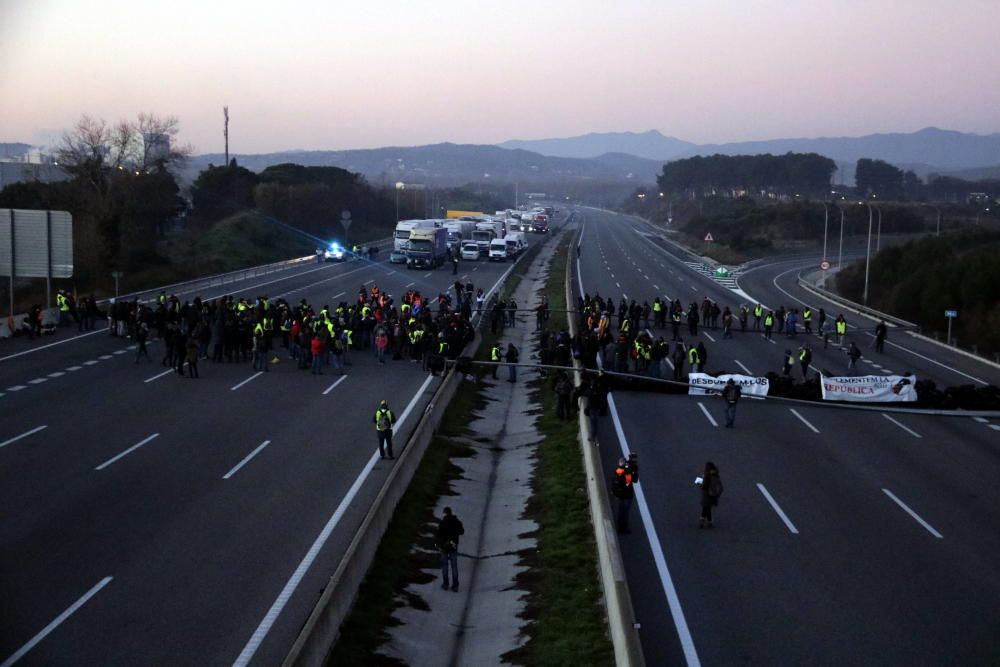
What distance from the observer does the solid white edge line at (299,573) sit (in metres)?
13.2

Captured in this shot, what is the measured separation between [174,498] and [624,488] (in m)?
7.78

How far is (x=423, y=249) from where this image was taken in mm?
72250

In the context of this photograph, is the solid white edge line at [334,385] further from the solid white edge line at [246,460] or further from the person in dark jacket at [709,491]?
the person in dark jacket at [709,491]

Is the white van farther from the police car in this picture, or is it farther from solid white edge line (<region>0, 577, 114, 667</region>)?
solid white edge line (<region>0, 577, 114, 667</region>)

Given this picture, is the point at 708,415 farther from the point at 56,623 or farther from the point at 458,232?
the point at 458,232

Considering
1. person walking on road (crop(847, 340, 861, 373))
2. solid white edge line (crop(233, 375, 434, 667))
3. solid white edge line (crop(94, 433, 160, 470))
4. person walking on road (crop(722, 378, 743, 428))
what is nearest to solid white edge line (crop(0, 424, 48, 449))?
solid white edge line (crop(94, 433, 160, 470))

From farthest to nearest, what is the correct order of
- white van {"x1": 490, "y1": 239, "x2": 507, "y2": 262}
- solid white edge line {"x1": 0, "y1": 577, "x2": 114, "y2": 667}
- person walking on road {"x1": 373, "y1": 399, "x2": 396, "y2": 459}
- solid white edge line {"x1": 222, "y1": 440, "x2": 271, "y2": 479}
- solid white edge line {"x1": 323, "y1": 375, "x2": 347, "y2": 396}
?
1. white van {"x1": 490, "y1": 239, "x2": 507, "y2": 262}
2. solid white edge line {"x1": 323, "y1": 375, "x2": 347, "y2": 396}
3. person walking on road {"x1": 373, "y1": 399, "x2": 396, "y2": 459}
4. solid white edge line {"x1": 222, "y1": 440, "x2": 271, "y2": 479}
5. solid white edge line {"x1": 0, "y1": 577, "x2": 114, "y2": 667}

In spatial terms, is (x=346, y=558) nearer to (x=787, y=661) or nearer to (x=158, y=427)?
(x=787, y=661)

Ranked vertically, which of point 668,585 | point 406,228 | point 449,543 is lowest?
point 668,585

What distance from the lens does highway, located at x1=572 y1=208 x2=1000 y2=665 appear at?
13992mm

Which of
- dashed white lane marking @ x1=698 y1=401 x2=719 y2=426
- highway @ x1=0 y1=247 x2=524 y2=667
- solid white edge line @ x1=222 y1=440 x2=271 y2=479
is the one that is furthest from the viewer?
dashed white lane marking @ x1=698 y1=401 x2=719 y2=426

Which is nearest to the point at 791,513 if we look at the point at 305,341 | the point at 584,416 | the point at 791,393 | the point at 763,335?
the point at 584,416

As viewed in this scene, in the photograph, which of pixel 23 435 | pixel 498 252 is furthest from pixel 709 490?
pixel 498 252

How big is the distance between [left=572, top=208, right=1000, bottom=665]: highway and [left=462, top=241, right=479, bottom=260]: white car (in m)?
53.2
